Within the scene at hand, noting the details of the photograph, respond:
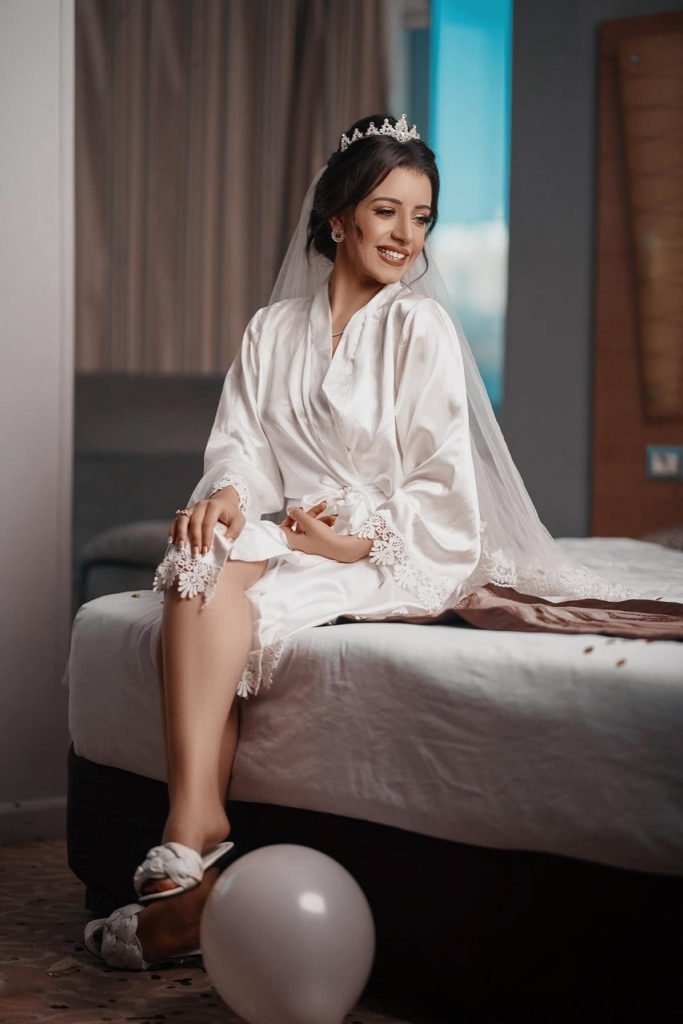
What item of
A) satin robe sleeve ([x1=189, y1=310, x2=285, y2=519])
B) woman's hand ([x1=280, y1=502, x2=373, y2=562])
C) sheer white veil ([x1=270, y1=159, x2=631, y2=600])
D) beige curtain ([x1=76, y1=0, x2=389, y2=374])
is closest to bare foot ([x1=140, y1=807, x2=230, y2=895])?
woman's hand ([x1=280, y1=502, x2=373, y2=562])

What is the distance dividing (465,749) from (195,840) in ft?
1.24

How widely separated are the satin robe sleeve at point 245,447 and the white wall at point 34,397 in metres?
0.60

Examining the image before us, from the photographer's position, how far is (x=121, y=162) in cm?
431

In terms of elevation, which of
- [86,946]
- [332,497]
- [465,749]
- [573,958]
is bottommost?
[86,946]

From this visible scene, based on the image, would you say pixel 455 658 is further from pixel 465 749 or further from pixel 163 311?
pixel 163 311

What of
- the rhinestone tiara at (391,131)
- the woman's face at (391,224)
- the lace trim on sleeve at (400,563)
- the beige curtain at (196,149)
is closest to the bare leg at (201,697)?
the lace trim on sleeve at (400,563)

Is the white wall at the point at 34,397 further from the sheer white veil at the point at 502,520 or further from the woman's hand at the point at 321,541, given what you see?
the woman's hand at the point at 321,541

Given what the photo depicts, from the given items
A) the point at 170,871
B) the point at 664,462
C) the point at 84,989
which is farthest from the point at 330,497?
the point at 664,462

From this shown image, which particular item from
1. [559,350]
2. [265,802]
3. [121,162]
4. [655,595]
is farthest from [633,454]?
[265,802]

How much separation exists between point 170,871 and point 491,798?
415 millimetres

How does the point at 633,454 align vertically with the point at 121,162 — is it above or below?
below

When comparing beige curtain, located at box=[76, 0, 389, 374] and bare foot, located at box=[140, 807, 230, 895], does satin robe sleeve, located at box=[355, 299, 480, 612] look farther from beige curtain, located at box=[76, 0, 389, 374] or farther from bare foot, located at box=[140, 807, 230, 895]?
beige curtain, located at box=[76, 0, 389, 374]

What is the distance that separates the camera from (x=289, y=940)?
4.45 feet

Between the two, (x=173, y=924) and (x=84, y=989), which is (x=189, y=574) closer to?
(x=173, y=924)
